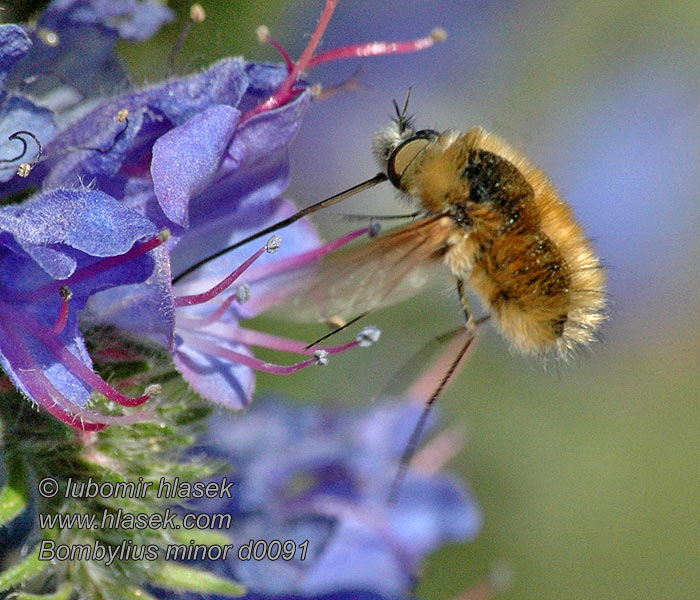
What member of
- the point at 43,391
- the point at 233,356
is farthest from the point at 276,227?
the point at 43,391

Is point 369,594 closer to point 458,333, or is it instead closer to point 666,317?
point 458,333

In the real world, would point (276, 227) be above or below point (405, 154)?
below

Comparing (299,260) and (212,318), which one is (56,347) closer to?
(212,318)

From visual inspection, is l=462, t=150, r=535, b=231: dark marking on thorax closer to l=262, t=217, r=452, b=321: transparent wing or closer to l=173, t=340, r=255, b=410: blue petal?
l=262, t=217, r=452, b=321: transparent wing

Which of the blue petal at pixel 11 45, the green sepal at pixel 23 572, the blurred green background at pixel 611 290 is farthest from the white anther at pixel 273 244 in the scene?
the blurred green background at pixel 611 290

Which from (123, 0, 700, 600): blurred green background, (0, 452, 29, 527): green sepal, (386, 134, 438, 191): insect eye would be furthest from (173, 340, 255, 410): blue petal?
(123, 0, 700, 600): blurred green background

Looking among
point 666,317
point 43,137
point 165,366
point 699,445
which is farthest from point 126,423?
point 666,317
